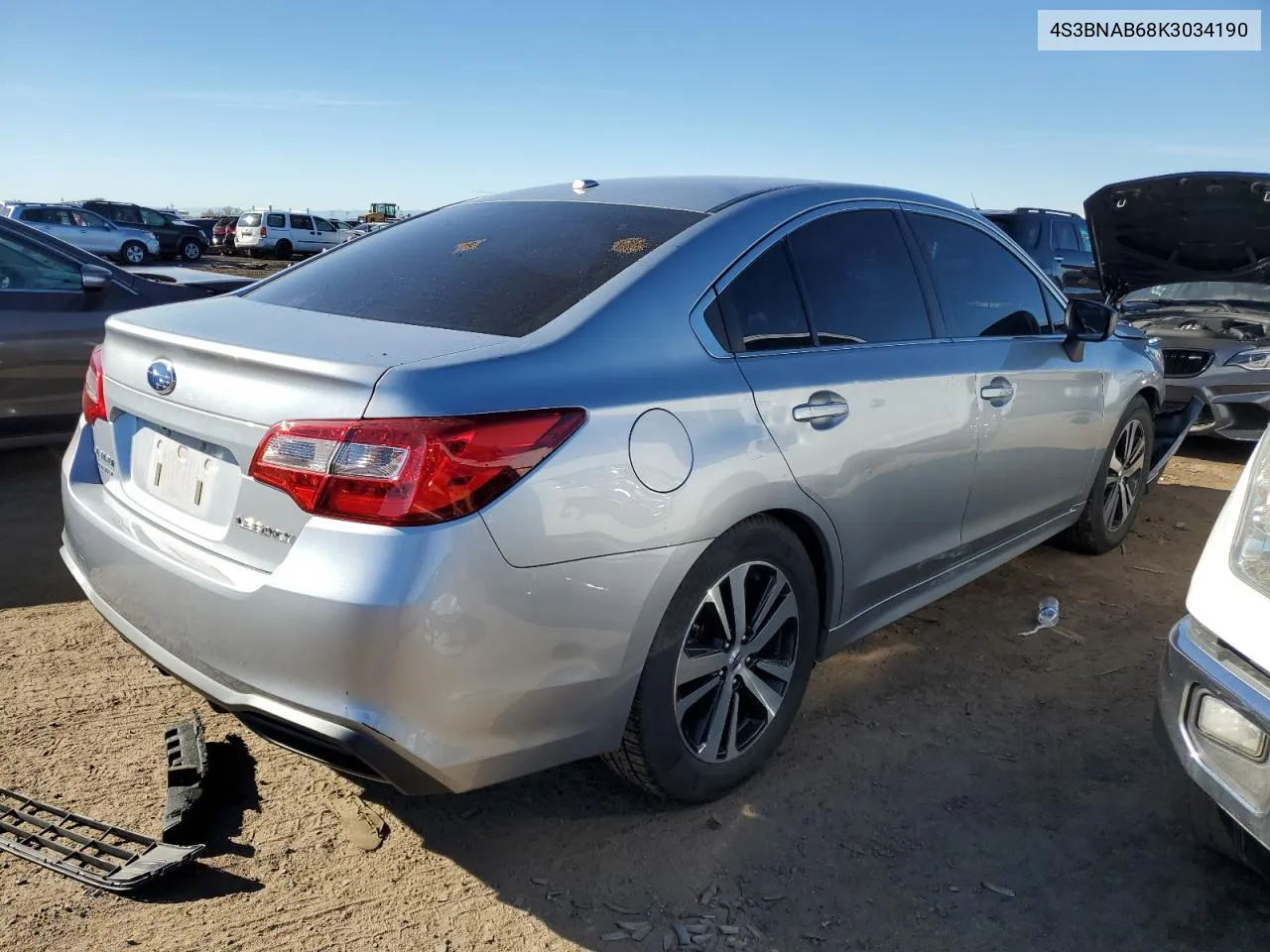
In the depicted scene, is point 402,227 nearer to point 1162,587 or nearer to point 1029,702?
point 1029,702

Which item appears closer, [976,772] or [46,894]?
[46,894]

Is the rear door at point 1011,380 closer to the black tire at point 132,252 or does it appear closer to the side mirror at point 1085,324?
the side mirror at point 1085,324

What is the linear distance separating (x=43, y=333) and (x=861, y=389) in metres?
4.71

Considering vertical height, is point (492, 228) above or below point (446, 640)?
above

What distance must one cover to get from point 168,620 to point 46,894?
27.2 inches

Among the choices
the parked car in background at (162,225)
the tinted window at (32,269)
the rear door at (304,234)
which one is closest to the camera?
the tinted window at (32,269)

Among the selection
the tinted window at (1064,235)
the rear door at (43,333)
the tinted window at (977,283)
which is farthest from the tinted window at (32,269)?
the tinted window at (1064,235)

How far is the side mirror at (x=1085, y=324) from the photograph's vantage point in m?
4.02

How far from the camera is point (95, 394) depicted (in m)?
2.75

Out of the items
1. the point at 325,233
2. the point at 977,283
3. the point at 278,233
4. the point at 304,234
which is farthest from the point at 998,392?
the point at 325,233

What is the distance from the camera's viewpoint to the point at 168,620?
2.28 metres

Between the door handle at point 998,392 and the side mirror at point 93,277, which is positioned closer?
the door handle at point 998,392

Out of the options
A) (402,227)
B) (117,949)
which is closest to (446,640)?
(117,949)

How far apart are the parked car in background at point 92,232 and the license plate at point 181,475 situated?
998 inches
